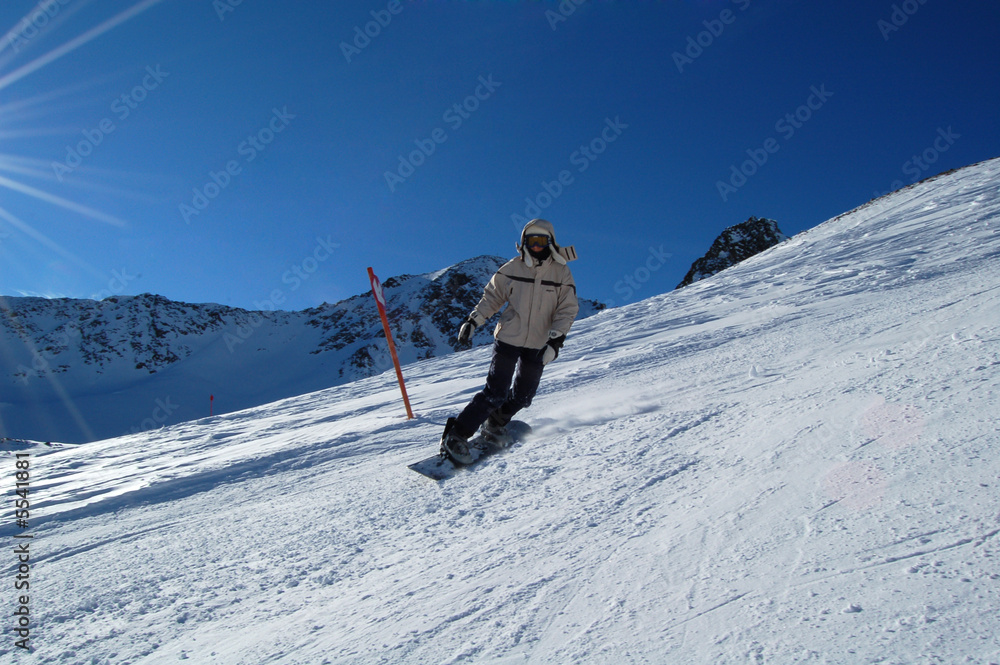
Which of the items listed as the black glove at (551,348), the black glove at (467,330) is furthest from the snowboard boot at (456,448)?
the black glove at (551,348)

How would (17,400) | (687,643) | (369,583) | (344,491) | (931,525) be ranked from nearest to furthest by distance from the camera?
(687,643), (931,525), (369,583), (344,491), (17,400)

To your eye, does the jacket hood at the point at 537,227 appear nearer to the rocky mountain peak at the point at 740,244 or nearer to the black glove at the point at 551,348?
the black glove at the point at 551,348

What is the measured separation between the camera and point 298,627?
6.72 feet

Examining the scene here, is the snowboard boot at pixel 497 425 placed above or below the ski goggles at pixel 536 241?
below

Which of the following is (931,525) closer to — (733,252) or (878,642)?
(878,642)

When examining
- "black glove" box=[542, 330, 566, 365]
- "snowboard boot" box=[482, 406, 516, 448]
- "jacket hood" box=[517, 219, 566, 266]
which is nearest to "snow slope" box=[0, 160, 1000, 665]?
"snowboard boot" box=[482, 406, 516, 448]

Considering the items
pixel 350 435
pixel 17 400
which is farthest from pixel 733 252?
pixel 17 400

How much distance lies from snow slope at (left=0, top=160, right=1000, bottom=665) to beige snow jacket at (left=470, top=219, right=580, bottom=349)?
34.8 inches

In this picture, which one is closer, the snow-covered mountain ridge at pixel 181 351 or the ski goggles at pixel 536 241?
the ski goggles at pixel 536 241

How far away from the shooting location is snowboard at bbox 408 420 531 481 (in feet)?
12.1

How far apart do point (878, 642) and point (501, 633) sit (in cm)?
114

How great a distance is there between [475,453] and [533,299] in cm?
138

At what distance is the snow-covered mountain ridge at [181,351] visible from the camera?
55.6 meters

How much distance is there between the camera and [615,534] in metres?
2.25
